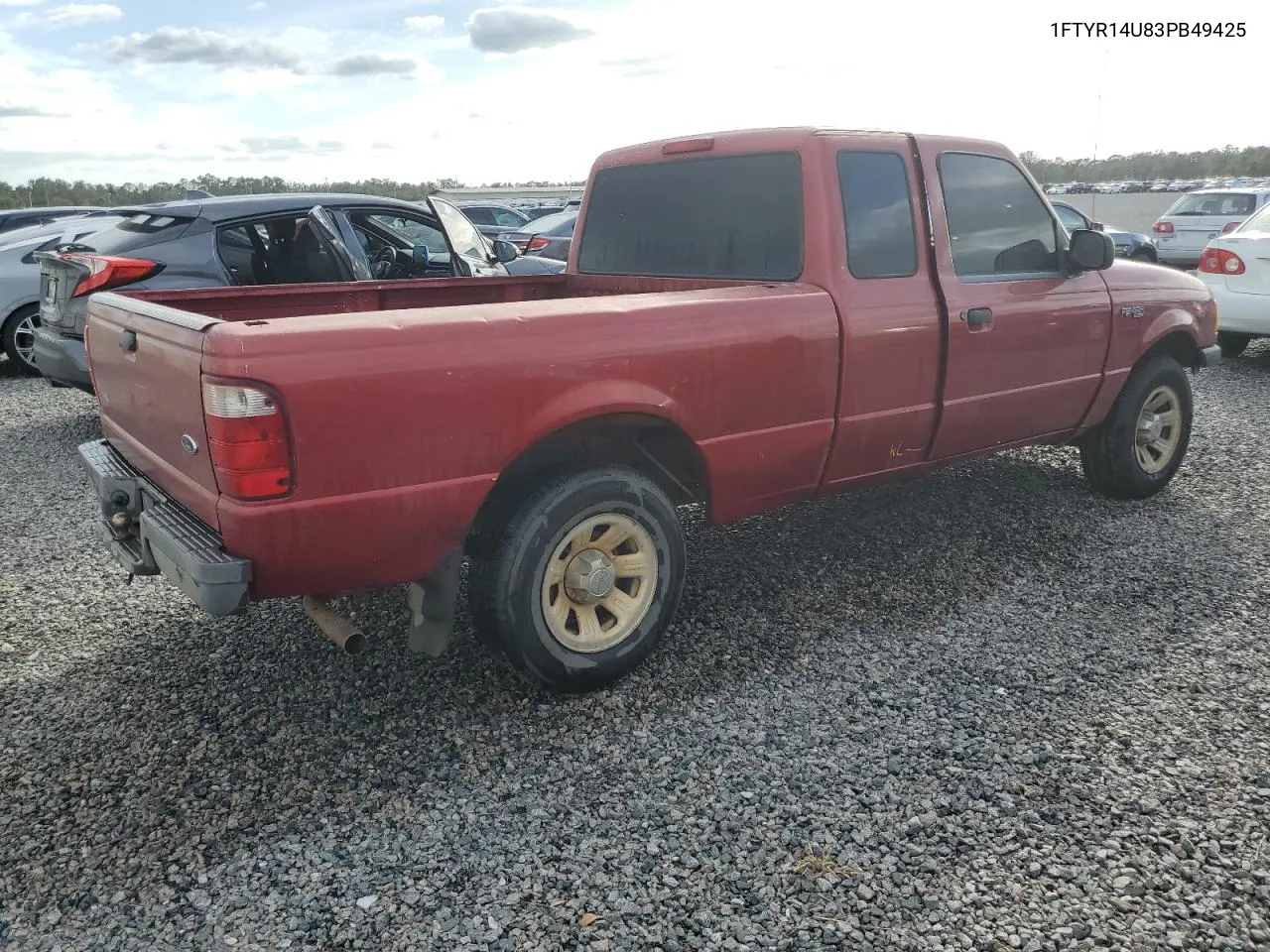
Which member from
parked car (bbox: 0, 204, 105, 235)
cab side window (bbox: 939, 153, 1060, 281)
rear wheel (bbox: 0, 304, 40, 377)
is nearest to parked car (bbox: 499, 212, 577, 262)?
rear wheel (bbox: 0, 304, 40, 377)

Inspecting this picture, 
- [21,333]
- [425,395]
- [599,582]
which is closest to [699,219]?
[599,582]

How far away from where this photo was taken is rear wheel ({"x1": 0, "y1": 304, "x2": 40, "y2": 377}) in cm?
891

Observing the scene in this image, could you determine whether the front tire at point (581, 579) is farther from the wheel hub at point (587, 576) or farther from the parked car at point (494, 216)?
the parked car at point (494, 216)

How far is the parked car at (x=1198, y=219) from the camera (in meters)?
17.4

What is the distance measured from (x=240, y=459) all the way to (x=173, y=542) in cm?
43

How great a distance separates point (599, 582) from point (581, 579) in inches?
2.6

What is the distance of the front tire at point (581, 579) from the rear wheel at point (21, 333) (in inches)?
305

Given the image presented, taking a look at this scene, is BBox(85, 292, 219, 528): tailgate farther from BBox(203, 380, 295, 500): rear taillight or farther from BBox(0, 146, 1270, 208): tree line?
BBox(0, 146, 1270, 208): tree line

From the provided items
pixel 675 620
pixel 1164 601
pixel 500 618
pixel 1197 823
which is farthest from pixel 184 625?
pixel 1164 601

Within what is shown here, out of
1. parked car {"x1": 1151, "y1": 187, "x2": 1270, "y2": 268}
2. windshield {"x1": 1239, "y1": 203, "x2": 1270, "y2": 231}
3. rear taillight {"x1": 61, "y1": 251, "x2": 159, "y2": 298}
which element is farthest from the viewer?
parked car {"x1": 1151, "y1": 187, "x2": 1270, "y2": 268}

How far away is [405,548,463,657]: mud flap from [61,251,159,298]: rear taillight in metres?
4.38

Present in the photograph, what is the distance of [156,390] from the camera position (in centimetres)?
302

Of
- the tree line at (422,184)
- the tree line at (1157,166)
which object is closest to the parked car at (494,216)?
the tree line at (422,184)

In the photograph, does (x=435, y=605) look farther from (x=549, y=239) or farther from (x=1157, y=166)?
(x=1157, y=166)
